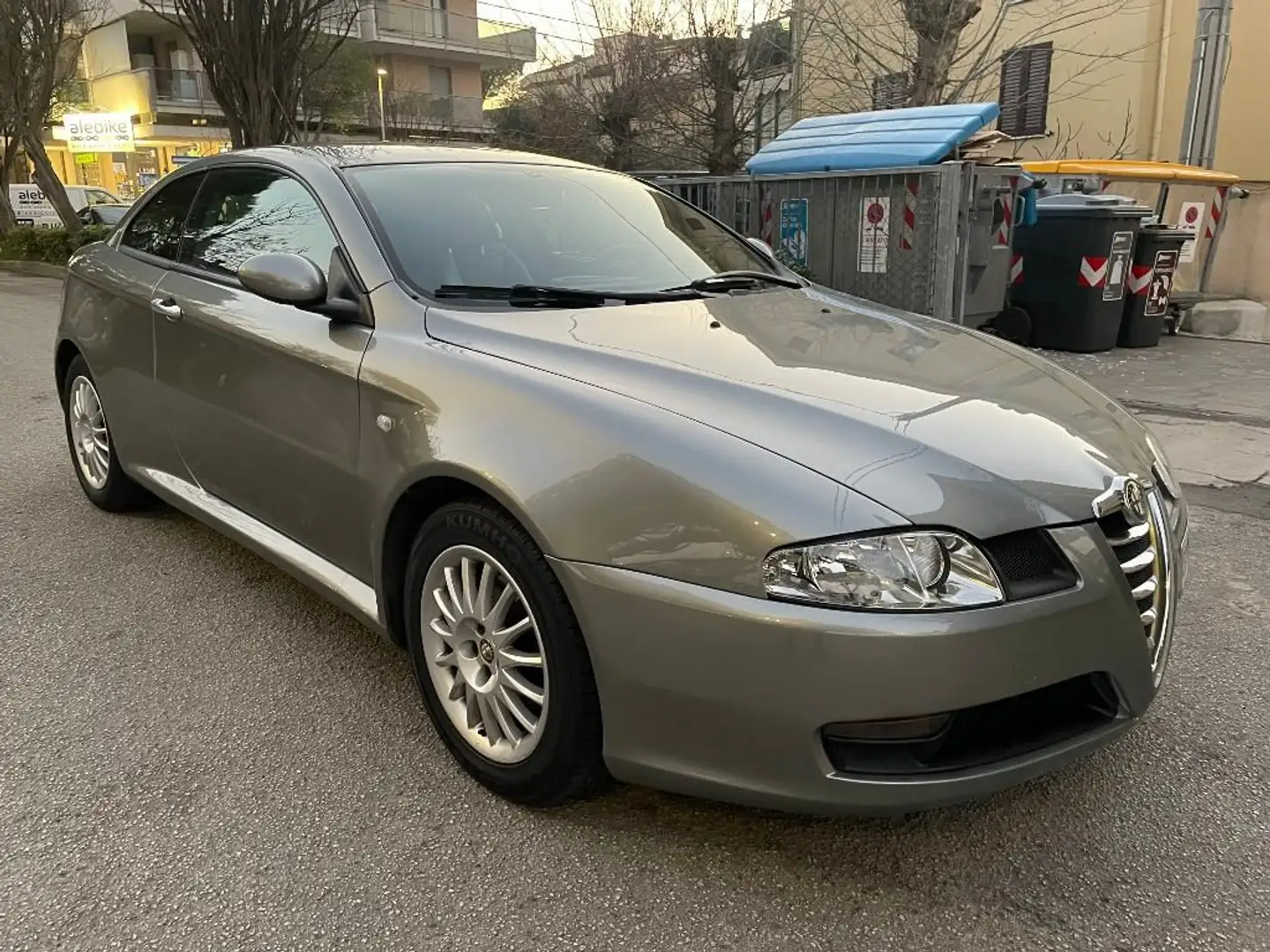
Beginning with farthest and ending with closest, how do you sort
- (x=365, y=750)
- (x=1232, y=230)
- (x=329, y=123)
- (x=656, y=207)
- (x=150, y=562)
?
(x=329, y=123) < (x=1232, y=230) < (x=150, y=562) < (x=656, y=207) < (x=365, y=750)

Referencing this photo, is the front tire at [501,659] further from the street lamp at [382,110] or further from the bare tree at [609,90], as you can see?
the street lamp at [382,110]

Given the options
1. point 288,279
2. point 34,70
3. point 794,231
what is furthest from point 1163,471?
point 34,70

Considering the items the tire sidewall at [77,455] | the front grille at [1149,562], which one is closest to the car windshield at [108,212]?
the tire sidewall at [77,455]

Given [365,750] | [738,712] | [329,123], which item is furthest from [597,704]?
[329,123]

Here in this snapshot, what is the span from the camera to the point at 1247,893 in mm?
2074

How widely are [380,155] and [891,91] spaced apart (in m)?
13.7

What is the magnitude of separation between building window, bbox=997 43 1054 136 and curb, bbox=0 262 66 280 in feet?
53.8

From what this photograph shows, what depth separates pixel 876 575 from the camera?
6.05ft

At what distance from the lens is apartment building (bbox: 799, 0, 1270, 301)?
15016mm

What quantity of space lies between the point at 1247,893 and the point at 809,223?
7573mm

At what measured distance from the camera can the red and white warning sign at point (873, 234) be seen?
27.2 feet

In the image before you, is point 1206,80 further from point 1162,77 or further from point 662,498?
point 662,498

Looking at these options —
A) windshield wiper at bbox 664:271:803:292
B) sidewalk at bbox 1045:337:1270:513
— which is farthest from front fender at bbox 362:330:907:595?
sidewalk at bbox 1045:337:1270:513

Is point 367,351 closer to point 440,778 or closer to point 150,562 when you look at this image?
point 440,778
